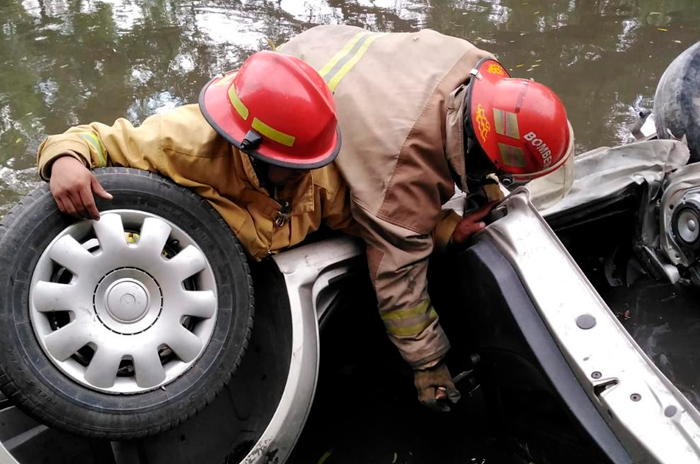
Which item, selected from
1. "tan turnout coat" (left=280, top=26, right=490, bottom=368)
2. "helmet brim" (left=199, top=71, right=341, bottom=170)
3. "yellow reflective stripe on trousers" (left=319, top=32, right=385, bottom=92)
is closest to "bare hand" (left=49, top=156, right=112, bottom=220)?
"helmet brim" (left=199, top=71, right=341, bottom=170)

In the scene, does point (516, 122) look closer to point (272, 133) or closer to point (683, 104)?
point (272, 133)

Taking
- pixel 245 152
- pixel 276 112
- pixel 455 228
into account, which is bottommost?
pixel 455 228

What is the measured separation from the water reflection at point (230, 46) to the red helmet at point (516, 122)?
8.96 ft

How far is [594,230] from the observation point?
3.16 m

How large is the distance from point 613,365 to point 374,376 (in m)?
1.38

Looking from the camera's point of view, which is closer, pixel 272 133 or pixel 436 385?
pixel 272 133

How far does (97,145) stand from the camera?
86.2 inches

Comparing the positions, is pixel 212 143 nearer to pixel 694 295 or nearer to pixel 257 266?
pixel 257 266

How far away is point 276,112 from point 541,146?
0.95 metres

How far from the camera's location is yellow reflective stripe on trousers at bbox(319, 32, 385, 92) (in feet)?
8.46

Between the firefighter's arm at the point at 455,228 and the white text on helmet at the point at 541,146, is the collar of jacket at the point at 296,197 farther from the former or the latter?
the white text on helmet at the point at 541,146

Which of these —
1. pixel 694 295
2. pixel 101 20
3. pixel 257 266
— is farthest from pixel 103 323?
pixel 101 20

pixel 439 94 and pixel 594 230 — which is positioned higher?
pixel 439 94

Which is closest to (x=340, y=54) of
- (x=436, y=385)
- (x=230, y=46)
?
(x=436, y=385)
